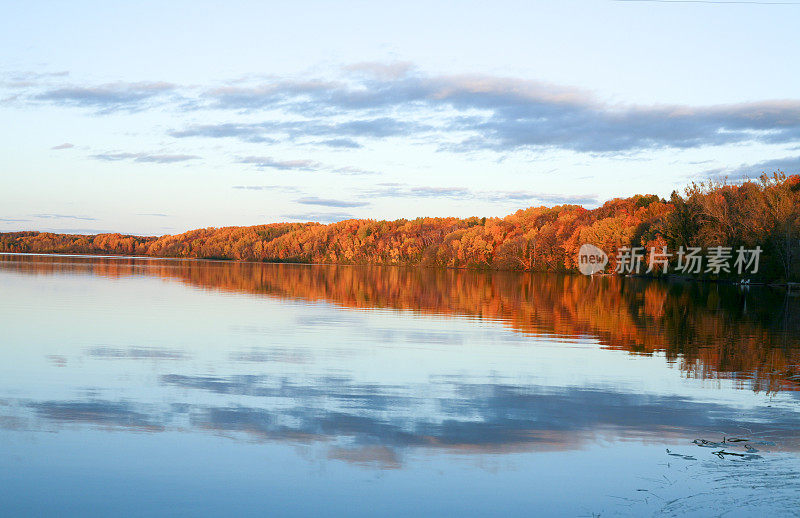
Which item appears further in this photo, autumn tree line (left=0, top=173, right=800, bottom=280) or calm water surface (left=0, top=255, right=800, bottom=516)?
autumn tree line (left=0, top=173, right=800, bottom=280)

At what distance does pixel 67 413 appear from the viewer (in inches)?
451

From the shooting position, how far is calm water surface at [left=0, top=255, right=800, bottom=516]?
26.3 feet

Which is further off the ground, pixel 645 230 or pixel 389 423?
pixel 645 230

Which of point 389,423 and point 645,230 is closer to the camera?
point 389,423

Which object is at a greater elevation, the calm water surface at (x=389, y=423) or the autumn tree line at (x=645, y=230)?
the autumn tree line at (x=645, y=230)

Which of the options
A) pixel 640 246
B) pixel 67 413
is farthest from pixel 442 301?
pixel 640 246

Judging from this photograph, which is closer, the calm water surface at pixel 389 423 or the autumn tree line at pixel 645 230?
the calm water surface at pixel 389 423

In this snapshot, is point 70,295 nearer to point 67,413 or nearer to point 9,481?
point 67,413

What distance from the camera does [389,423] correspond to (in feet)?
36.9

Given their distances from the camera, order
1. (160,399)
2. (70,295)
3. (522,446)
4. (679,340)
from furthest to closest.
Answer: (70,295) → (679,340) → (160,399) → (522,446)

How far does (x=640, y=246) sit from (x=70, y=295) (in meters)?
101

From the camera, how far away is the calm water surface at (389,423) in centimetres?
801

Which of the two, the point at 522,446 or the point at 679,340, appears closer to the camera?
the point at 522,446

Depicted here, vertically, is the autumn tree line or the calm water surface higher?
the autumn tree line
